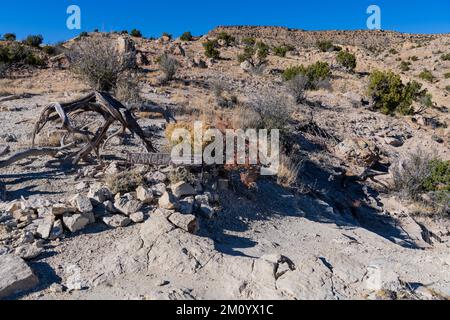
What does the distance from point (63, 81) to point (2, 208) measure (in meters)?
10.8

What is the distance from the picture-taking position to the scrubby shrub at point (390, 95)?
14617 mm

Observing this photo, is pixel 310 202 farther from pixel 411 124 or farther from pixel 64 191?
pixel 411 124

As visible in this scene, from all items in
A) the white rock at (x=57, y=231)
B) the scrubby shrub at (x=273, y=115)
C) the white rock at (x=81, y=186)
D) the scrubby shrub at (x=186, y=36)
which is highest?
the scrubby shrub at (x=186, y=36)

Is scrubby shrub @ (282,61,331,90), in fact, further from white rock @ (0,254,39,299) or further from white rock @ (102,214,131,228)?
white rock @ (0,254,39,299)

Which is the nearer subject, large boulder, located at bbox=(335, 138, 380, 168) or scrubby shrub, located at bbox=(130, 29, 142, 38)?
large boulder, located at bbox=(335, 138, 380, 168)

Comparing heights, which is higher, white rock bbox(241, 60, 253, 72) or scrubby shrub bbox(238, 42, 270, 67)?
scrubby shrub bbox(238, 42, 270, 67)

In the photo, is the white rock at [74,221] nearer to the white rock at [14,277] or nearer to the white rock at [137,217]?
the white rock at [137,217]

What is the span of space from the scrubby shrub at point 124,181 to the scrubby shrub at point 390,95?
12164 millimetres

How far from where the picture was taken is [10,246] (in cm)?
374

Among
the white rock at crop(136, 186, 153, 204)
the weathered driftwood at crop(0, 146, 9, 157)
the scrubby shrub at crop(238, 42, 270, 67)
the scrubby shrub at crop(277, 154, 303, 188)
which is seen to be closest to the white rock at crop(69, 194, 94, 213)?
→ the white rock at crop(136, 186, 153, 204)

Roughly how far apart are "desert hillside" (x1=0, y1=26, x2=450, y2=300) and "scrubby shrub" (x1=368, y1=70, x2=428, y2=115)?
6.67ft

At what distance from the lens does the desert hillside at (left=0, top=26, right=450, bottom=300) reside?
3.51 m

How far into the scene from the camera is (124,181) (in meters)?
4.94

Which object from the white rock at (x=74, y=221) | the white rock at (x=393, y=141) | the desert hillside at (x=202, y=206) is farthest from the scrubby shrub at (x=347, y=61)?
the white rock at (x=74, y=221)
